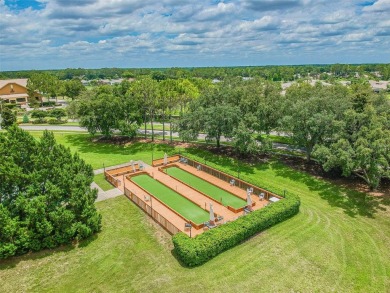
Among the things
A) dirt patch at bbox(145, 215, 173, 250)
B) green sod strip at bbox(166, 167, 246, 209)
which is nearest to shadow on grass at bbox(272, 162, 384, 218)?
green sod strip at bbox(166, 167, 246, 209)

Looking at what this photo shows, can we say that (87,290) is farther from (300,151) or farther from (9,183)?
(300,151)

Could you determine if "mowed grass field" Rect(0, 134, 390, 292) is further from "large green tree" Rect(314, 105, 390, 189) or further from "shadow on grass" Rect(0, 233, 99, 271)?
"large green tree" Rect(314, 105, 390, 189)

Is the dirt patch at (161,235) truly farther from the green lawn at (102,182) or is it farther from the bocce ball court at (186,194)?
the green lawn at (102,182)

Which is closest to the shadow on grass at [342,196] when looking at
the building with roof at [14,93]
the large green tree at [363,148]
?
the large green tree at [363,148]

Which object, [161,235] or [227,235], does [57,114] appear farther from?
[227,235]

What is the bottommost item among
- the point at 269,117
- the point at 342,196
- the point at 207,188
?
the point at 207,188

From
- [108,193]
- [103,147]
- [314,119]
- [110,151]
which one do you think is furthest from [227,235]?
[103,147]

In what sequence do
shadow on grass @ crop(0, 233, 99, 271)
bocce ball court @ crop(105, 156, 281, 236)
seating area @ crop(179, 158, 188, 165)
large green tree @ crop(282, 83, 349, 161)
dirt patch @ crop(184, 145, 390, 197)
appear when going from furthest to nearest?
seating area @ crop(179, 158, 188, 165), large green tree @ crop(282, 83, 349, 161), dirt patch @ crop(184, 145, 390, 197), bocce ball court @ crop(105, 156, 281, 236), shadow on grass @ crop(0, 233, 99, 271)
